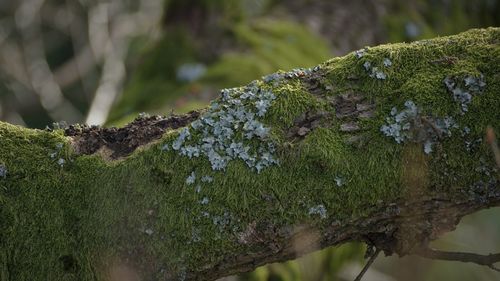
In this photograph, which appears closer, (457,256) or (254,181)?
(254,181)

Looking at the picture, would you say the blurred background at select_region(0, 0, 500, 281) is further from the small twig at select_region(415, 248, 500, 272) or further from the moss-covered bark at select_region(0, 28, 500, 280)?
the moss-covered bark at select_region(0, 28, 500, 280)

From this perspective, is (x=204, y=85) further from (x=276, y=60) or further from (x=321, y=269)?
(x=321, y=269)

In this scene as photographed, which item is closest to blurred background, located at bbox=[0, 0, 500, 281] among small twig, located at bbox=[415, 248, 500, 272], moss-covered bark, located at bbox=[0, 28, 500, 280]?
small twig, located at bbox=[415, 248, 500, 272]

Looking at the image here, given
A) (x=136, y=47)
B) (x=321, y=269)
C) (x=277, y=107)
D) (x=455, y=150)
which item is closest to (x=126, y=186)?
(x=277, y=107)

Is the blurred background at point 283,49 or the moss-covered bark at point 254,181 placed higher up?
the blurred background at point 283,49

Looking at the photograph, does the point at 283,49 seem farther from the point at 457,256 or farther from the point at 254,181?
the point at 254,181

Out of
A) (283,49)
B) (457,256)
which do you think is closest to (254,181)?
(457,256)

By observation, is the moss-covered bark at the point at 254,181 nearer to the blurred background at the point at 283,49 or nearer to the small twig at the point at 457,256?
the small twig at the point at 457,256

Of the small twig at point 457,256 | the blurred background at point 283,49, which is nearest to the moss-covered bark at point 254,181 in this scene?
the small twig at point 457,256
